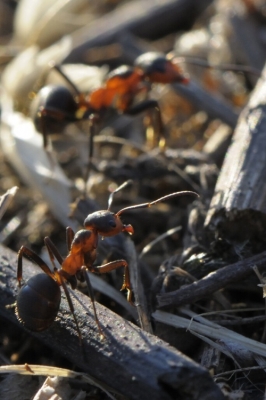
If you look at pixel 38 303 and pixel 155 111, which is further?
pixel 155 111

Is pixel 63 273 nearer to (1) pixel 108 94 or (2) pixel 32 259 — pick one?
(2) pixel 32 259

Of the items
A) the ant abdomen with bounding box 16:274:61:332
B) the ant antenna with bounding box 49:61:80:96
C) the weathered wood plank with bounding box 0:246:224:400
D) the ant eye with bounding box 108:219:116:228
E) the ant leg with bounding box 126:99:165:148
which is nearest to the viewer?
the weathered wood plank with bounding box 0:246:224:400

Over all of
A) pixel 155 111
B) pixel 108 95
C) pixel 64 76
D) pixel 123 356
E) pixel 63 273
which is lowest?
pixel 123 356

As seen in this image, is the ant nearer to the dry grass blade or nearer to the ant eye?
the ant eye

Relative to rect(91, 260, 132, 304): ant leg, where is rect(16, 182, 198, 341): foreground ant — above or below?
above

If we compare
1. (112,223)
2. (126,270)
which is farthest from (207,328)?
(112,223)

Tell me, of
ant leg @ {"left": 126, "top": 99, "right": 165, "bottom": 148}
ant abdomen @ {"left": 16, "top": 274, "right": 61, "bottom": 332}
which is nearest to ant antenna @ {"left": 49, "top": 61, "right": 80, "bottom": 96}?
ant leg @ {"left": 126, "top": 99, "right": 165, "bottom": 148}
